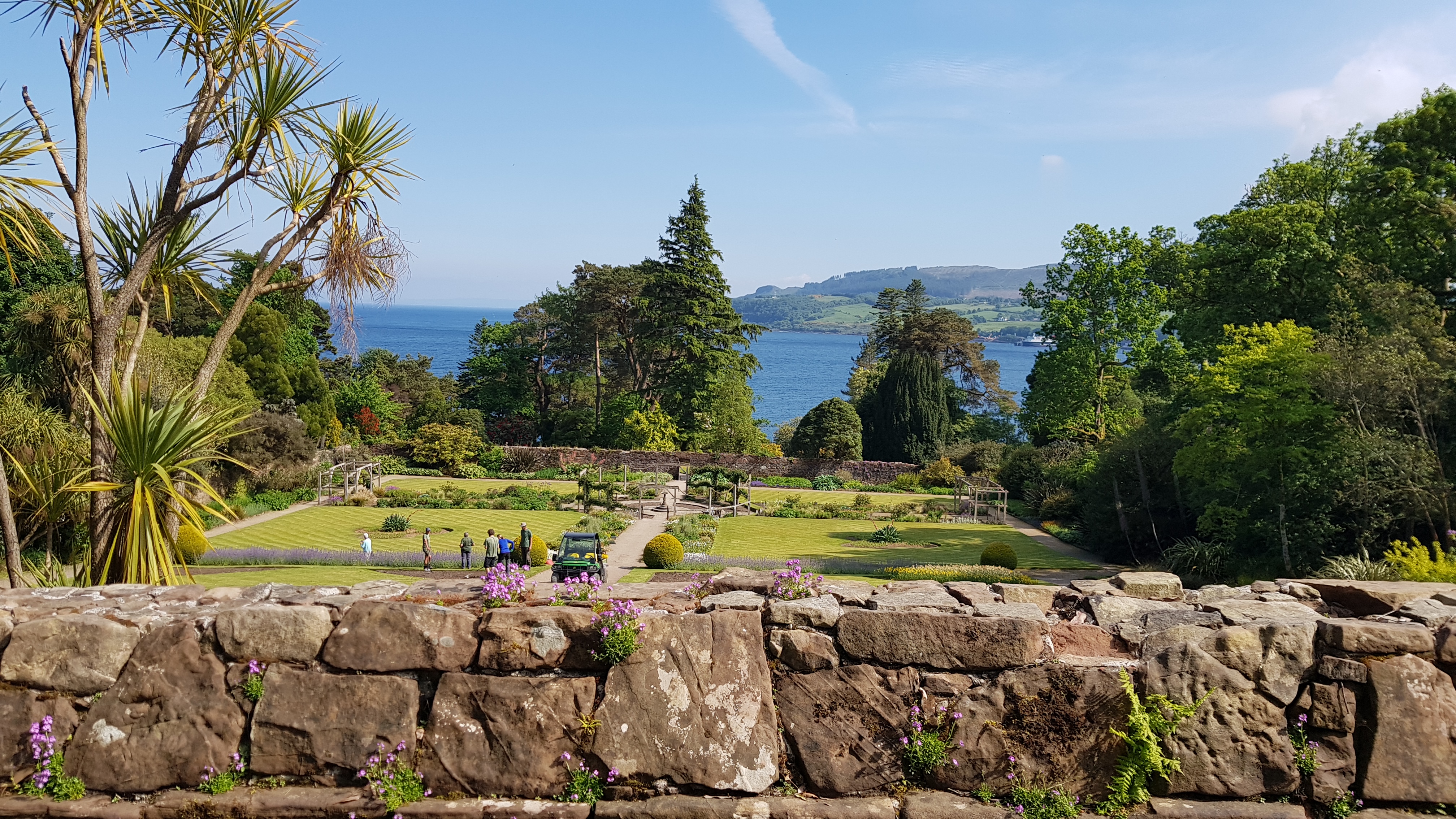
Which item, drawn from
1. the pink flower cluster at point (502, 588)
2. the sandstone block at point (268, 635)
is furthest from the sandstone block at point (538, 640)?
the sandstone block at point (268, 635)

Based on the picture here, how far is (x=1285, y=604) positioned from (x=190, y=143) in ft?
25.8

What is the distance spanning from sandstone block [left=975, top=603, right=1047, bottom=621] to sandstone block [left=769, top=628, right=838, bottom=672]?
0.90m

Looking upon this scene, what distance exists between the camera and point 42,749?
4.83 m

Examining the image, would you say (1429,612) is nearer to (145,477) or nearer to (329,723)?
(329,723)

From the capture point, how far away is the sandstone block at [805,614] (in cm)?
519

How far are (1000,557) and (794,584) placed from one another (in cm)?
2011

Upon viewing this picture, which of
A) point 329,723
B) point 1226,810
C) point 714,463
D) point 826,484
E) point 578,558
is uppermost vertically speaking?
point 329,723

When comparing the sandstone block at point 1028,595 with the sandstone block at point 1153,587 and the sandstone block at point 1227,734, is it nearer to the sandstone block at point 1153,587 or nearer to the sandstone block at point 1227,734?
the sandstone block at point 1153,587

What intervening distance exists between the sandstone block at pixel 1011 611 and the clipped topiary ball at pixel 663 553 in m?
18.2

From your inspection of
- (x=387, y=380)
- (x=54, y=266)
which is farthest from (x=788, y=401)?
(x=54, y=266)

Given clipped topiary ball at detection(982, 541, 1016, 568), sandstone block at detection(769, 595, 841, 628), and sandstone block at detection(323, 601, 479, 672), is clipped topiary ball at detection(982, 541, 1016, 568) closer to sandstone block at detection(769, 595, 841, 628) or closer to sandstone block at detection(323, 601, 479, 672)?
sandstone block at detection(769, 595, 841, 628)

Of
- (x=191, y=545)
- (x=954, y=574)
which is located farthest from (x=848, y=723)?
(x=191, y=545)

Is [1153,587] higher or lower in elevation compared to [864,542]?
higher

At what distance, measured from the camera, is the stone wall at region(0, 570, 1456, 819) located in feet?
15.9
